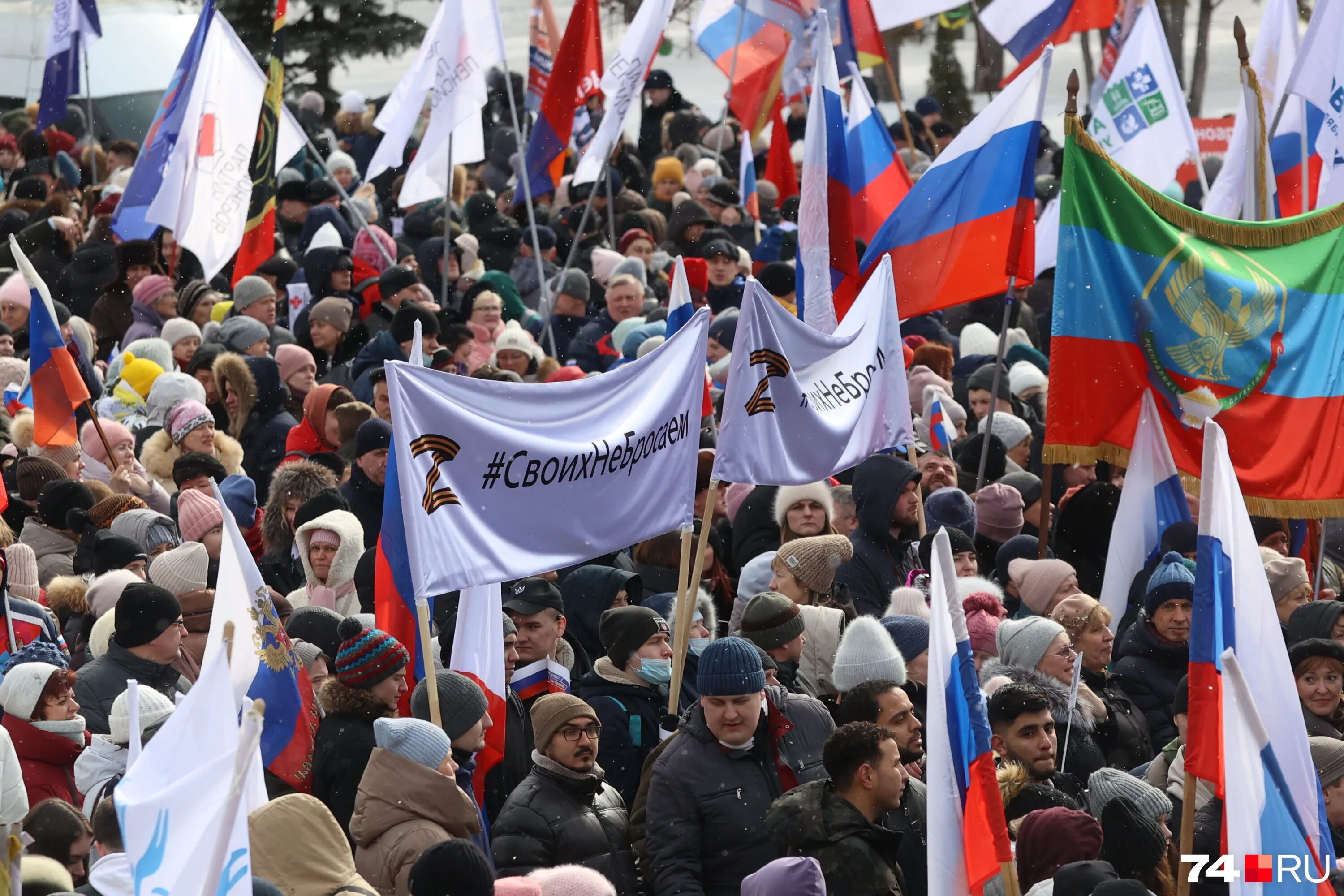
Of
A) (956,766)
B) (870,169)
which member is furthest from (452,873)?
(870,169)

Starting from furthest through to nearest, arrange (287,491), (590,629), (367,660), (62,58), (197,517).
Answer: (62,58) → (287,491) → (197,517) → (590,629) → (367,660)

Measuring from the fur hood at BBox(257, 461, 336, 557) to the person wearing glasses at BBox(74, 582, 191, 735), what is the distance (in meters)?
1.65

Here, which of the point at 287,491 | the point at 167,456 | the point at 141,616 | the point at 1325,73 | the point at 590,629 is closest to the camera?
the point at 141,616

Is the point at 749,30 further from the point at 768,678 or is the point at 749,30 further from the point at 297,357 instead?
the point at 768,678

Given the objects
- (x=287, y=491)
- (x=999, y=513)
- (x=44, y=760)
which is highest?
(x=287, y=491)

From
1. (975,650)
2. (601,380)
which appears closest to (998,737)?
(975,650)

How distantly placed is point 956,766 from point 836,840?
542mm

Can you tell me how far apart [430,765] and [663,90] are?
14891mm

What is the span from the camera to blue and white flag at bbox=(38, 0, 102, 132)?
13.9 meters

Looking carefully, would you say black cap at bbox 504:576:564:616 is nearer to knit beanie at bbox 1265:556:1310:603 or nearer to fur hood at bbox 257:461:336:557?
fur hood at bbox 257:461:336:557

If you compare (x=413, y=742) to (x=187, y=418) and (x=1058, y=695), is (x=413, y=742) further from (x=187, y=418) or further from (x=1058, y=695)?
(x=187, y=418)

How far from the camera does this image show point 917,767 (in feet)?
20.2

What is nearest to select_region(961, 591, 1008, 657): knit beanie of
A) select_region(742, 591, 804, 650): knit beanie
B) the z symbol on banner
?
select_region(742, 591, 804, 650): knit beanie

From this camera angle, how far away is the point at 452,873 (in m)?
4.15
